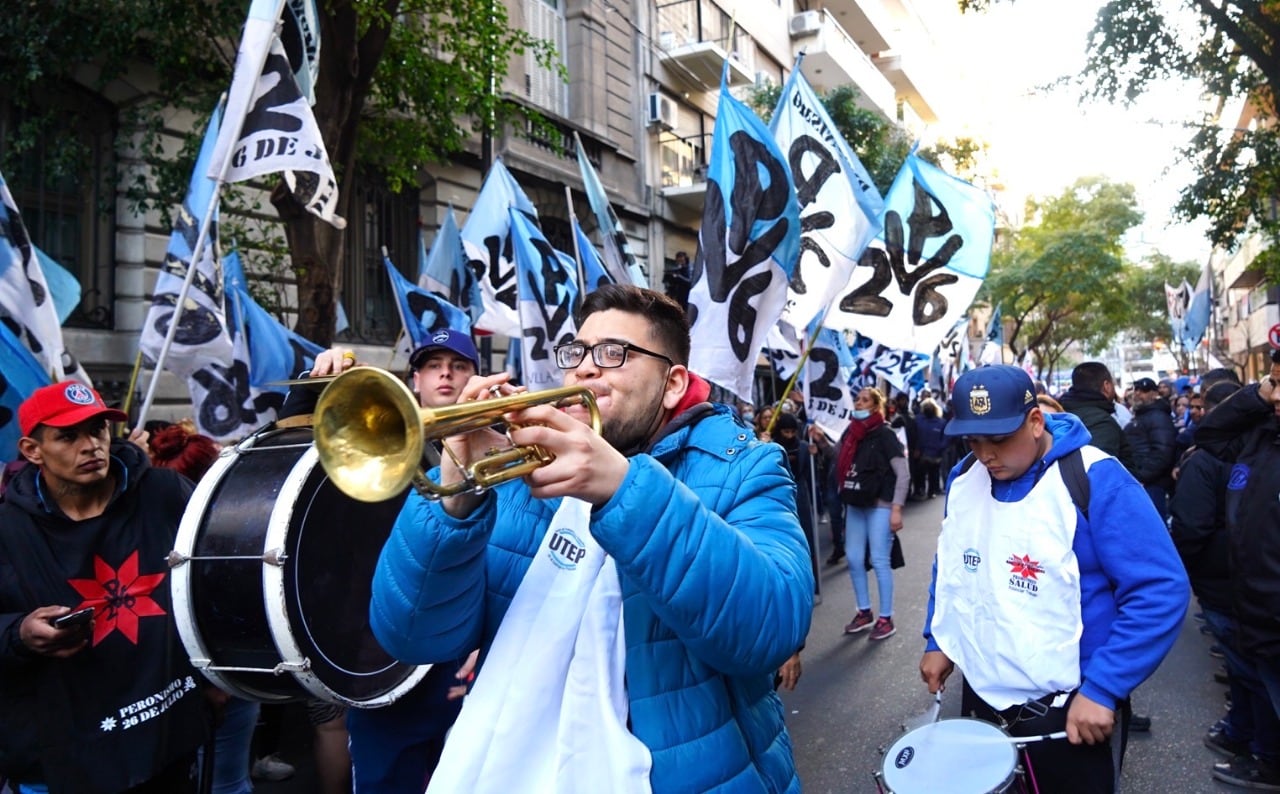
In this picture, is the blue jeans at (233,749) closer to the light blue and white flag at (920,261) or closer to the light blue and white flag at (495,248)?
the light blue and white flag at (920,261)

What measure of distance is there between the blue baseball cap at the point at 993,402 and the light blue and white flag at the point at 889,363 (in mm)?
7831

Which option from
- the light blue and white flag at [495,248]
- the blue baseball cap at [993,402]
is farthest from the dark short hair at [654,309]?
the light blue and white flag at [495,248]

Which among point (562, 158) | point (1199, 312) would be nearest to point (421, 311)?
point (562, 158)

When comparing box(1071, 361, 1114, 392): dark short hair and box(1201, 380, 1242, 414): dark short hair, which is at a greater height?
box(1071, 361, 1114, 392): dark short hair

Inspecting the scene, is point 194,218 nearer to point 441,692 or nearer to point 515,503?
point 441,692

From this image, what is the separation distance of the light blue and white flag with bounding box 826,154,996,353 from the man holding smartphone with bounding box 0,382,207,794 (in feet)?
17.9

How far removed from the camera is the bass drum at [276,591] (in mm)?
2762

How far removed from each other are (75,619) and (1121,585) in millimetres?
3049

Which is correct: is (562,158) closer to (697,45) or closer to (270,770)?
(697,45)

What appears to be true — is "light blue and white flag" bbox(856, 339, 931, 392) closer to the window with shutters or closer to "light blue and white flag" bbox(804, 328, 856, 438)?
"light blue and white flag" bbox(804, 328, 856, 438)

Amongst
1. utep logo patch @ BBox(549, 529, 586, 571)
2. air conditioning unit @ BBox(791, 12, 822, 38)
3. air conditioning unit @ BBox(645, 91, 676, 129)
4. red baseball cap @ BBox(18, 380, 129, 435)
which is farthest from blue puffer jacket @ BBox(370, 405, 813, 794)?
air conditioning unit @ BBox(791, 12, 822, 38)

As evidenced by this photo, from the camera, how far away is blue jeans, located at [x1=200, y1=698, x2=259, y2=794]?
3600 mm

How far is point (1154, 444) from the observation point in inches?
295

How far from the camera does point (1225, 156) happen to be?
12.3 meters
